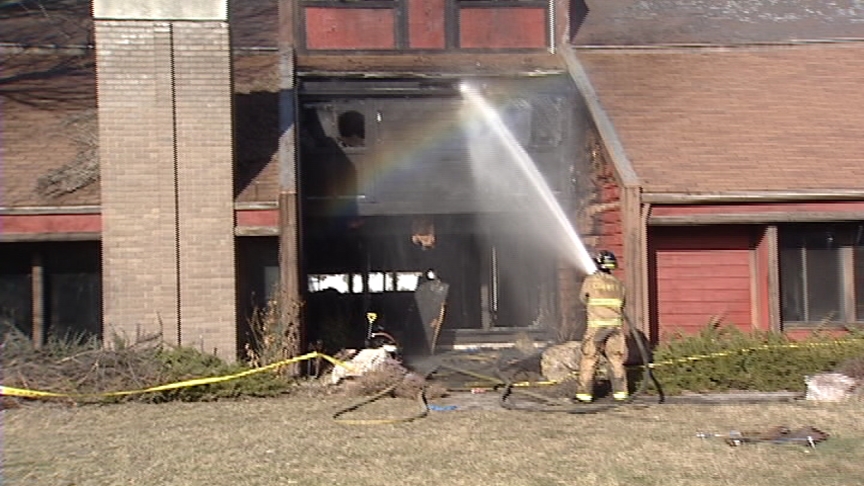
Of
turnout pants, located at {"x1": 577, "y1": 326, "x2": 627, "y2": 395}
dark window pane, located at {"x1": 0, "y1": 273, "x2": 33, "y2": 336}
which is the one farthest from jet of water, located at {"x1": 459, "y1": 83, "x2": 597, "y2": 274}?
dark window pane, located at {"x1": 0, "y1": 273, "x2": 33, "y2": 336}

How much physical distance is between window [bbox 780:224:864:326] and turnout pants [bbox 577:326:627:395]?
3.91m

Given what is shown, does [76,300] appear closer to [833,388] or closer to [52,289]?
[52,289]

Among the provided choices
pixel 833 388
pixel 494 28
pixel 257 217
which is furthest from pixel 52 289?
pixel 833 388

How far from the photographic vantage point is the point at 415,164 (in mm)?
15391

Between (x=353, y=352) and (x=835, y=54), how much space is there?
9.81 meters

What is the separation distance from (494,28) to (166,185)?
257 inches

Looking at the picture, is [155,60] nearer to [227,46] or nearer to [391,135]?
[227,46]

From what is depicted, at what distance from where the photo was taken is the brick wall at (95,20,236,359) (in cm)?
1240

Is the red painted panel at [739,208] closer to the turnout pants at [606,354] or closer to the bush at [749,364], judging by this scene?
the bush at [749,364]

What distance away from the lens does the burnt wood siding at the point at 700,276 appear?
1355cm

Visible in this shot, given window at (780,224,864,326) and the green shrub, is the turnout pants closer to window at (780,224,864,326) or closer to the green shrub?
the green shrub

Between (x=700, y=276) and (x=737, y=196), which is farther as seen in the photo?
(x=700, y=276)

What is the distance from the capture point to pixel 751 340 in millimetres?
12203

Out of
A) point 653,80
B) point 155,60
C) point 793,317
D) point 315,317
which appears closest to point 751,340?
point 793,317
